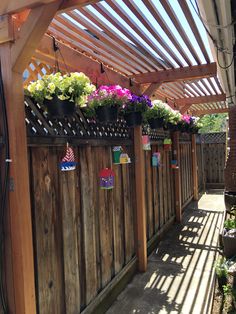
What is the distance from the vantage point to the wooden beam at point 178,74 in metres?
3.92

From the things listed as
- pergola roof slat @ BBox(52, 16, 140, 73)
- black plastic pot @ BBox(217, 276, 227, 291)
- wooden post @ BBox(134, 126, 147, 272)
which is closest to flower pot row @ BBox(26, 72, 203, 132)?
wooden post @ BBox(134, 126, 147, 272)

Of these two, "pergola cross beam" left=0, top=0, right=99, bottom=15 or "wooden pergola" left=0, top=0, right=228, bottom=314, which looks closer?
"pergola cross beam" left=0, top=0, right=99, bottom=15

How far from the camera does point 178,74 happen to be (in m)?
4.08

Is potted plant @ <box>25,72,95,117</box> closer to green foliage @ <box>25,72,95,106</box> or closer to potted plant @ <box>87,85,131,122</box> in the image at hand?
green foliage @ <box>25,72,95,106</box>

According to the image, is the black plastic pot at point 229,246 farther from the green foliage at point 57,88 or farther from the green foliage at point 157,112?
the green foliage at point 57,88

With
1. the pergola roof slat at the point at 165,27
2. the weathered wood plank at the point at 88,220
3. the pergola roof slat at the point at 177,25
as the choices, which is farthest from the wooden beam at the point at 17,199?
the pergola roof slat at the point at 177,25

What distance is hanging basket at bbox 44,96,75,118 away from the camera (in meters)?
2.15

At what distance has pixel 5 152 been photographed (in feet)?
6.26

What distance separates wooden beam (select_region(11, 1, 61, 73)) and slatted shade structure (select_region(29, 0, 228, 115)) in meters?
0.12

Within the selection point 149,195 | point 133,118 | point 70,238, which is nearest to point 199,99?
point 149,195

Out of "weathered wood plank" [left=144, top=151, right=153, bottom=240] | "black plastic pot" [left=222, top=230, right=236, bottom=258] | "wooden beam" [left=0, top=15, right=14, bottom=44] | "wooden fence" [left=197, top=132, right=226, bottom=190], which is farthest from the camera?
"wooden fence" [left=197, top=132, right=226, bottom=190]

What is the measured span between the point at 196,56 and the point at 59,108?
2.13 meters

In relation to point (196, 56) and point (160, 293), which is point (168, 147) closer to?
point (196, 56)

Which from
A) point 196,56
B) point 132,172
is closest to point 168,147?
point 132,172
